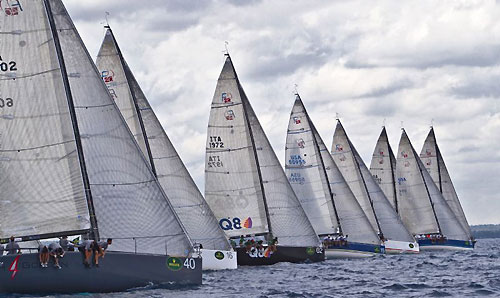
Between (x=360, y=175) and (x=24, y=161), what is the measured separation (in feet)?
135

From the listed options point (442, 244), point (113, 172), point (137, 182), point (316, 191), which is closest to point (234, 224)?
point (316, 191)

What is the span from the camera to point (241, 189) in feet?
162

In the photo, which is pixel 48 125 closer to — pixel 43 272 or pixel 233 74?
pixel 43 272

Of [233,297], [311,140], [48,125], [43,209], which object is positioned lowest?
[233,297]

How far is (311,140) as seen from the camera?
5925 centimetres

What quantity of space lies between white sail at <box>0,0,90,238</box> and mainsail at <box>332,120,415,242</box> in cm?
3721

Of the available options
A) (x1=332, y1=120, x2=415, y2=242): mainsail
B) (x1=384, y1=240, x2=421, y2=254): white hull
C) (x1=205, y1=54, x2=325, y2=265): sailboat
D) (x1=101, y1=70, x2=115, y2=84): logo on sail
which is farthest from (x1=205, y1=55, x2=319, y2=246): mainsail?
(x1=384, y1=240, x2=421, y2=254): white hull

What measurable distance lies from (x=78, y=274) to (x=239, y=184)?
22053 millimetres

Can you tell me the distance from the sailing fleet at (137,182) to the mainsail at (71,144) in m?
0.03

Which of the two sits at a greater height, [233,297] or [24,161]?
[24,161]

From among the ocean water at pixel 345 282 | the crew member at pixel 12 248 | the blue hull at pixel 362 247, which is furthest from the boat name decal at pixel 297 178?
the crew member at pixel 12 248

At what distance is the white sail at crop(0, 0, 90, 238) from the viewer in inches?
1154

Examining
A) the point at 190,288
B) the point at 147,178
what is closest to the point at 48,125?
the point at 147,178

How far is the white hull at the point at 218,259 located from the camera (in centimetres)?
4175
